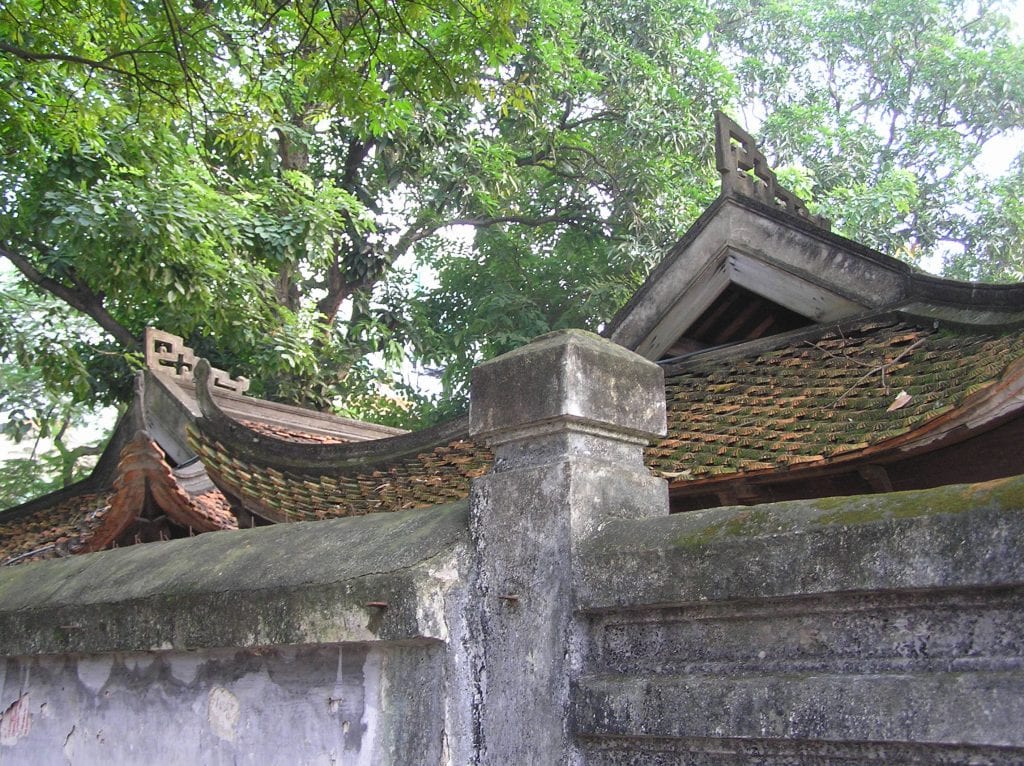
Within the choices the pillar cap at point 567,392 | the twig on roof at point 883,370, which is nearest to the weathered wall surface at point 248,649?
the pillar cap at point 567,392

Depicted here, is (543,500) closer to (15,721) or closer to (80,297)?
(15,721)

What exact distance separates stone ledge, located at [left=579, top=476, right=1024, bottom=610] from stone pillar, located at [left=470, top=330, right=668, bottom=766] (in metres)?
0.13

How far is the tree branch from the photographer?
11.7m

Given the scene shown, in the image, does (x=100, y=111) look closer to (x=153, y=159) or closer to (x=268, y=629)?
(x=153, y=159)

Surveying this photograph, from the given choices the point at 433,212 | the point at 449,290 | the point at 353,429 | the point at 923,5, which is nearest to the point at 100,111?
the point at 353,429

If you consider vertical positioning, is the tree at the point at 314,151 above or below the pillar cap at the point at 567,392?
above

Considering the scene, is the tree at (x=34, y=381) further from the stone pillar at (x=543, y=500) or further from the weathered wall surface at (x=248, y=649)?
the stone pillar at (x=543, y=500)

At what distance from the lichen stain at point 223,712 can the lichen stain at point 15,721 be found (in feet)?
3.16

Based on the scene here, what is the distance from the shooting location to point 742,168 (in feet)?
23.2

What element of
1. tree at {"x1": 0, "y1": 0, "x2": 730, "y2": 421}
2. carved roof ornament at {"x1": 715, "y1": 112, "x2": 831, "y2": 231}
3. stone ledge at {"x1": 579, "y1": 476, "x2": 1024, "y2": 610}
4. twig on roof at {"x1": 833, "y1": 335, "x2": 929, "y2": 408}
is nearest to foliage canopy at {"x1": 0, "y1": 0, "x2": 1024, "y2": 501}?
tree at {"x1": 0, "y1": 0, "x2": 730, "y2": 421}

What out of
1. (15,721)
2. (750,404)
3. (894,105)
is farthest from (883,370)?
(894,105)

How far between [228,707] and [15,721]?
1138mm

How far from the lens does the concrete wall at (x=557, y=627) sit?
6.64 feet

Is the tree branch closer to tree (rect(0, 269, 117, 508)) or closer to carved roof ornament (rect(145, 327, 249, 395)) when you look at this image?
tree (rect(0, 269, 117, 508))
